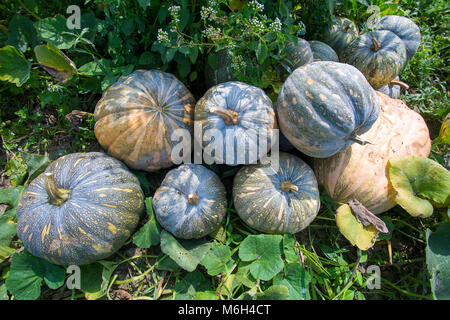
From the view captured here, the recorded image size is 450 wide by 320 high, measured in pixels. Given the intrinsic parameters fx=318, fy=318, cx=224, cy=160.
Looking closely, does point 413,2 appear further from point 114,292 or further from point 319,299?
point 114,292

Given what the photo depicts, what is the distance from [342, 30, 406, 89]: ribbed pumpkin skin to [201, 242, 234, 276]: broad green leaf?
1.78 metres

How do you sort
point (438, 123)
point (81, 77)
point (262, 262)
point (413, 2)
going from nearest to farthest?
point (262, 262)
point (81, 77)
point (438, 123)
point (413, 2)

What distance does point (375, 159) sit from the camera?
2.19m

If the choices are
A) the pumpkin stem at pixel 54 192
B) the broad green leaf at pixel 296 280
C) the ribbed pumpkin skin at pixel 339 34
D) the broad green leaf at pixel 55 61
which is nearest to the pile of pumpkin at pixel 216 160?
the pumpkin stem at pixel 54 192

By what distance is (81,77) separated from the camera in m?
2.52

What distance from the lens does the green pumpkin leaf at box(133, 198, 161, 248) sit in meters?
2.07

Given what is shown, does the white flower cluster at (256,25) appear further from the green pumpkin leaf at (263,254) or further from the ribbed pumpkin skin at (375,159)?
the green pumpkin leaf at (263,254)

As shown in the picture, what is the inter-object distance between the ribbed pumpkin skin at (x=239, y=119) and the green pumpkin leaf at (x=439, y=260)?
4.22ft

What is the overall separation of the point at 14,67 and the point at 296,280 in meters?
2.49

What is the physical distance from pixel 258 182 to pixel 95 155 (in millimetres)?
1132

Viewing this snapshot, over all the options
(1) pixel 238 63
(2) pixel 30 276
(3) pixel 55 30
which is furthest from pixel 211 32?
(2) pixel 30 276

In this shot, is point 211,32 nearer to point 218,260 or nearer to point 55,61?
point 55,61

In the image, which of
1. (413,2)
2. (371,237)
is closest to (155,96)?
(371,237)

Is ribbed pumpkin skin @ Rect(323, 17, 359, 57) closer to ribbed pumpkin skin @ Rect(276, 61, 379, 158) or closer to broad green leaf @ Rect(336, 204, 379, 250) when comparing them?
ribbed pumpkin skin @ Rect(276, 61, 379, 158)
